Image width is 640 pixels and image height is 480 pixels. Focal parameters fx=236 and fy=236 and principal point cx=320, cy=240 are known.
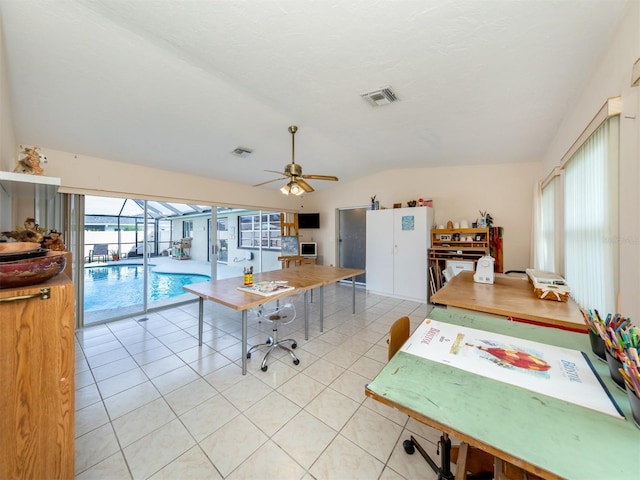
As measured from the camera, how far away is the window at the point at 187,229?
6.29 meters

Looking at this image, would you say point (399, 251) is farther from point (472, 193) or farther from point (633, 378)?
point (633, 378)

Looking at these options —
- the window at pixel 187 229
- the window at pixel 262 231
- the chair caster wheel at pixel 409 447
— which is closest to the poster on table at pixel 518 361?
the chair caster wheel at pixel 409 447

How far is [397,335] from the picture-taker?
1.41 meters

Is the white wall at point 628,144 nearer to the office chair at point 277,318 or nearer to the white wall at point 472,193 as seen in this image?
the office chair at point 277,318

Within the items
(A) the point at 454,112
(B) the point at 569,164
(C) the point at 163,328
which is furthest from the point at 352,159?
(C) the point at 163,328

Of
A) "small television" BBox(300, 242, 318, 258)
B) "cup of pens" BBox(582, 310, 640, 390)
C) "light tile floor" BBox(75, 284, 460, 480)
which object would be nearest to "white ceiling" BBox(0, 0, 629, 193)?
"cup of pens" BBox(582, 310, 640, 390)

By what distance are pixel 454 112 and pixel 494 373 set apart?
8.76ft

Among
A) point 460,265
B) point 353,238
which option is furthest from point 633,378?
point 353,238

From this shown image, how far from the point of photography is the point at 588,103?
6.13ft

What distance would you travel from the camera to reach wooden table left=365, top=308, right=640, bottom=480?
60 cm

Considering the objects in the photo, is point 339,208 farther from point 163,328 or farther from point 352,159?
point 163,328

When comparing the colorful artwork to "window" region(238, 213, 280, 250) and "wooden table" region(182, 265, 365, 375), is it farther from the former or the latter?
"window" region(238, 213, 280, 250)

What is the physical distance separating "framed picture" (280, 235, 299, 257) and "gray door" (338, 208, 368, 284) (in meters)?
1.18

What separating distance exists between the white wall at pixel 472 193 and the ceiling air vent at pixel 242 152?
2959 millimetres
